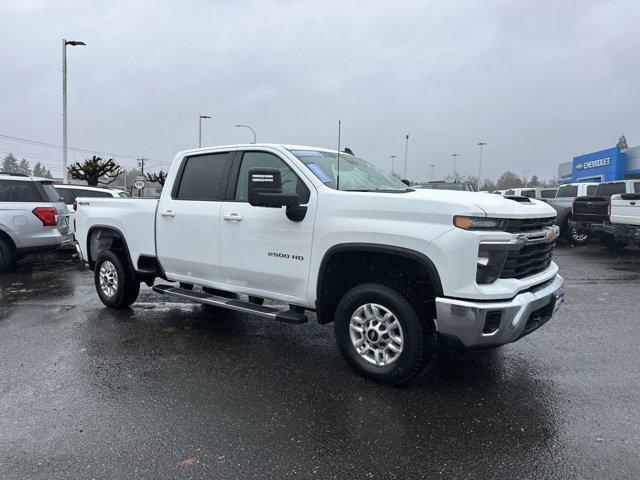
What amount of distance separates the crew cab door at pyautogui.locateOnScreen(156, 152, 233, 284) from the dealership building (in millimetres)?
39675

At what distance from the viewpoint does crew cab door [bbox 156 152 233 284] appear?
5070 millimetres

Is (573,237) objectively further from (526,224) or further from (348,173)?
(526,224)

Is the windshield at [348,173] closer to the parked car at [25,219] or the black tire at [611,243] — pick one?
the parked car at [25,219]

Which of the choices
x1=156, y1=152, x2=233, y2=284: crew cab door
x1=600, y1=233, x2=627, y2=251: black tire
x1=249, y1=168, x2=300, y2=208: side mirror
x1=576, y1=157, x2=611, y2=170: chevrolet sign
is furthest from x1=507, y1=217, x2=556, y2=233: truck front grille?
x1=576, y1=157, x2=611, y2=170: chevrolet sign

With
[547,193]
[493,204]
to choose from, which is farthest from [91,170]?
[493,204]

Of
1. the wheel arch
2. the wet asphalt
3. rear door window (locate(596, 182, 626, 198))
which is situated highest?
rear door window (locate(596, 182, 626, 198))

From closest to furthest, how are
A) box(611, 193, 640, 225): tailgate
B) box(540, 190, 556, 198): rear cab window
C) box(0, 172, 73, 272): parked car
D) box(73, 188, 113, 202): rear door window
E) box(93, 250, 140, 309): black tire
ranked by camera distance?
box(93, 250, 140, 309): black tire
box(0, 172, 73, 272): parked car
box(611, 193, 640, 225): tailgate
box(73, 188, 113, 202): rear door window
box(540, 190, 556, 198): rear cab window

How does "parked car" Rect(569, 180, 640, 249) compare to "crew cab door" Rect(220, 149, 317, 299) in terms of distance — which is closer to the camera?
"crew cab door" Rect(220, 149, 317, 299)

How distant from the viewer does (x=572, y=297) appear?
7.38 metres

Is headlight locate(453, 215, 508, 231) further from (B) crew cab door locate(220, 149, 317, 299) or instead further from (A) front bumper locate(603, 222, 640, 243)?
(A) front bumper locate(603, 222, 640, 243)

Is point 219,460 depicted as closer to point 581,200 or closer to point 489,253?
point 489,253

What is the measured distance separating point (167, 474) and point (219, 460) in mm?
304

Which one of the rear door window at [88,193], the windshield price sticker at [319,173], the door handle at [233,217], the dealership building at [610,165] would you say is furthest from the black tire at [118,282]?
the dealership building at [610,165]

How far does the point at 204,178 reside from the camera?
5.32m
